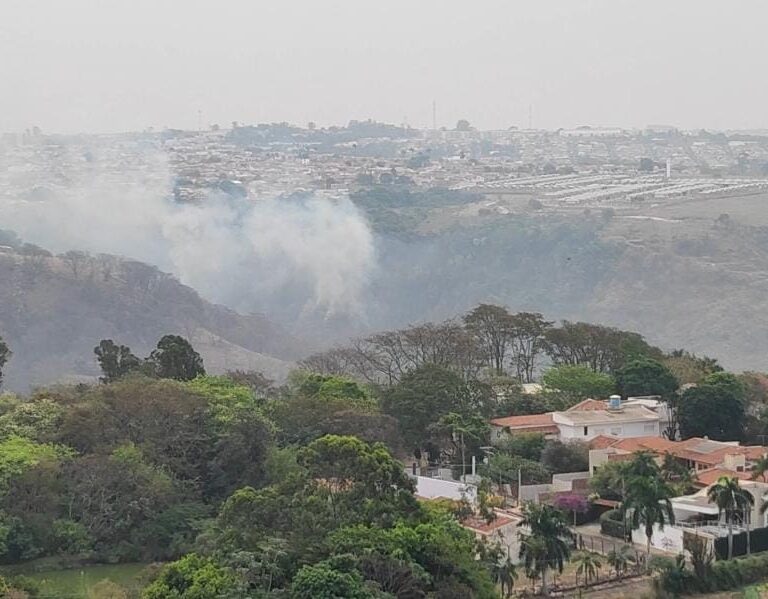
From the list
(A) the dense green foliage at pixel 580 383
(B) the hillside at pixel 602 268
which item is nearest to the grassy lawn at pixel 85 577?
(A) the dense green foliage at pixel 580 383

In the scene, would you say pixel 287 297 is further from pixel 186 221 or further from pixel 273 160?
pixel 273 160

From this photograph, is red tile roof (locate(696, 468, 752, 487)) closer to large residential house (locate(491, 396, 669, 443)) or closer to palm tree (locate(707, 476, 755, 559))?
palm tree (locate(707, 476, 755, 559))

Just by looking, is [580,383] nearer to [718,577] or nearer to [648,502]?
[648,502]

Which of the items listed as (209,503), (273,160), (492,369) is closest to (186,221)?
(273,160)

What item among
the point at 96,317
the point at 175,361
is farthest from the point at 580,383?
the point at 96,317

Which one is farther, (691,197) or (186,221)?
(691,197)
